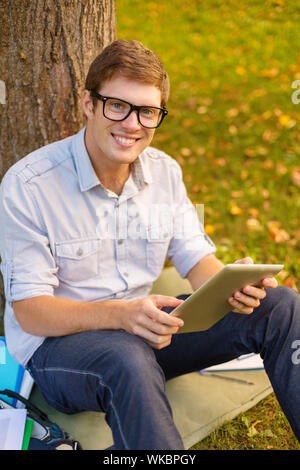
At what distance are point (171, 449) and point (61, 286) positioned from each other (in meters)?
0.87

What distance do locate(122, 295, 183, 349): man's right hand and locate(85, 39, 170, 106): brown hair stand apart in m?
0.85

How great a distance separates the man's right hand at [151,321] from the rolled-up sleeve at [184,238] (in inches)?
23.4

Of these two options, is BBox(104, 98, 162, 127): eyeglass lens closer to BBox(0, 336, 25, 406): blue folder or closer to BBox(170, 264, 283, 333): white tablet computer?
BBox(170, 264, 283, 333): white tablet computer

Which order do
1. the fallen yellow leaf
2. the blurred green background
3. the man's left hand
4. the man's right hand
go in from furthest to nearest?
1. the fallen yellow leaf
2. the blurred green background
3. the man's left hand
4. the man's right hand

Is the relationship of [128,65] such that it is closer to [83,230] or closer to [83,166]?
[83,166]

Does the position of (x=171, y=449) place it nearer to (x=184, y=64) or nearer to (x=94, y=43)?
(x=94, y=43)

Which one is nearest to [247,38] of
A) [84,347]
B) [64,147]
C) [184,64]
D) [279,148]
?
[184,64]

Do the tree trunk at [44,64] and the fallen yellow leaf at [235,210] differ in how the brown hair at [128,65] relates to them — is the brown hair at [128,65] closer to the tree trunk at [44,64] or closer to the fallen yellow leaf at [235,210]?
the tree trunk at [44,64]

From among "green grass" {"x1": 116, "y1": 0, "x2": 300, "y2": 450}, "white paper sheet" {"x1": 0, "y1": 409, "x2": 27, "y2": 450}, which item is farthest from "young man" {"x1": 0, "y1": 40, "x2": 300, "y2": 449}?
"green grass" {"x1": 116, "y1": 0, "x2": 300, "y2": 450}

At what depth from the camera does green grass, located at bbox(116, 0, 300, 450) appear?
4078 mm

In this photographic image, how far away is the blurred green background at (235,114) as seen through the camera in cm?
439

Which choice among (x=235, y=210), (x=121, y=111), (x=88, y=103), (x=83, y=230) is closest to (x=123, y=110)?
(x=121, y=111)

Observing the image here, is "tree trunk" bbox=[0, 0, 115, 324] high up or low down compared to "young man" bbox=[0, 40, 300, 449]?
up

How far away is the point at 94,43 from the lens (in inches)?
106
